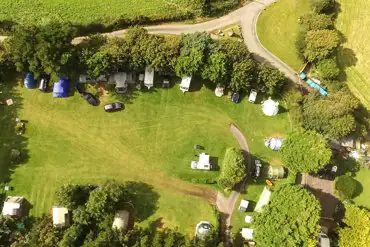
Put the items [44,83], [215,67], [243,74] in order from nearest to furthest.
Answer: [215,67] < [243,74] < [44,83]

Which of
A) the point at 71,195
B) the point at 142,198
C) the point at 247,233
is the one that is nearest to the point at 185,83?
the point at 142,198

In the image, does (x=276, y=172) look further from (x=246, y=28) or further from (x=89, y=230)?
(x=89, y=230)

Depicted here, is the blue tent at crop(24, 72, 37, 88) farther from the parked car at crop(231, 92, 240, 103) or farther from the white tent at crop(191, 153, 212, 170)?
the parked car at crop(231, 92, 240, 103)

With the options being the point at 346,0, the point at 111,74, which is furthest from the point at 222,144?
the point at 346,0

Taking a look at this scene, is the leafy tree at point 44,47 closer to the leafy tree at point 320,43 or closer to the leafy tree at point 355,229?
the leafy tree at point 320,43

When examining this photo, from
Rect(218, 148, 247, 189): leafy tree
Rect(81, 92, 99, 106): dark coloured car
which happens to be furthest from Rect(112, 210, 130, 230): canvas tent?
Rect(81, 92, 99, 106): dark coloured car

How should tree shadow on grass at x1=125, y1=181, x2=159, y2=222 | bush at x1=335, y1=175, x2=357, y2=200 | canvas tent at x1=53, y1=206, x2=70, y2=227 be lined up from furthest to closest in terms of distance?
1. bush at x1=335, y1=175, x2=357, y2=200
2. tree shadow on grass at x1=125, y1=181, x2=159, y2=222
3. canvas tent at x1=53, y1=206, x2=70, y2=227
